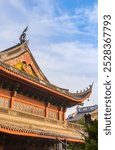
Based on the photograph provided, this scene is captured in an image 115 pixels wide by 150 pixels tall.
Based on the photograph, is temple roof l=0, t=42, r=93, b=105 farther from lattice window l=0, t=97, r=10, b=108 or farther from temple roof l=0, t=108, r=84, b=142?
temple roof l=0, t=108, r=84, b=142

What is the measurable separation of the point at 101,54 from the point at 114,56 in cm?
18

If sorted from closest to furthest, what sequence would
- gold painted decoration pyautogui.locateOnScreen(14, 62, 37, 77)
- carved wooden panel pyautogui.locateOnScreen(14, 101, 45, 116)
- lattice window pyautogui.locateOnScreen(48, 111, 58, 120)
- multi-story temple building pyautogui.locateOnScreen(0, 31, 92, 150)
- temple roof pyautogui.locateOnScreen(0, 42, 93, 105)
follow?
multi-story temple building pyautogui.locateOnScreen(0, 31, 92, 150) → carved wooden panel pyautogui.locateOnScreen(14, 101, 45, 116) → temple roof pyautogui.locateOnScreen(0, 42, 93, 105) → gold painted decoration pyautogui.locateOnScreen(14, 62, 37, 77) → lattice window pyautogui.locateOnScreen(48, 111, 58, 120)

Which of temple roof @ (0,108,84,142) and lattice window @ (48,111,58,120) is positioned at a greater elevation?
lattice window @ (48,111,58,120)

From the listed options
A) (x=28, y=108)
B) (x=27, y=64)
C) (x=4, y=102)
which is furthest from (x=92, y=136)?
(x=27, y=64)

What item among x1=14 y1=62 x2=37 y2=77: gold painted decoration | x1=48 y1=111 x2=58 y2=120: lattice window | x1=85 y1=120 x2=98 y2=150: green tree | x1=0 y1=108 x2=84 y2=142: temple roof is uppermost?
x1=14 y1=62 x2=37 y2=77: gold painted decoration

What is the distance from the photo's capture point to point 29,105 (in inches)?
631

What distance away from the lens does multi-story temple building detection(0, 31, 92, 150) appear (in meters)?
12.8

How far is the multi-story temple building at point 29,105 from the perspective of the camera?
1283 centimetres

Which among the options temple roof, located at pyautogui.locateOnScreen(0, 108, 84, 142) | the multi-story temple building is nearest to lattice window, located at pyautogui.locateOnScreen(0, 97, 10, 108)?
the multi-story temple building

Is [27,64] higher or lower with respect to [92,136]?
higher

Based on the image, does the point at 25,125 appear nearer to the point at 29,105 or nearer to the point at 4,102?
the point at 4,102

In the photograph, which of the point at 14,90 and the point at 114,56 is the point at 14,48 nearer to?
the point at 14,90

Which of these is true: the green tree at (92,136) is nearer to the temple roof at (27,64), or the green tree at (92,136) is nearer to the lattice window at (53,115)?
the temple roof at (27,64)

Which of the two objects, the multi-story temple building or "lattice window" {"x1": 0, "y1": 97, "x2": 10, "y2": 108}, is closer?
the multi-story temple building
